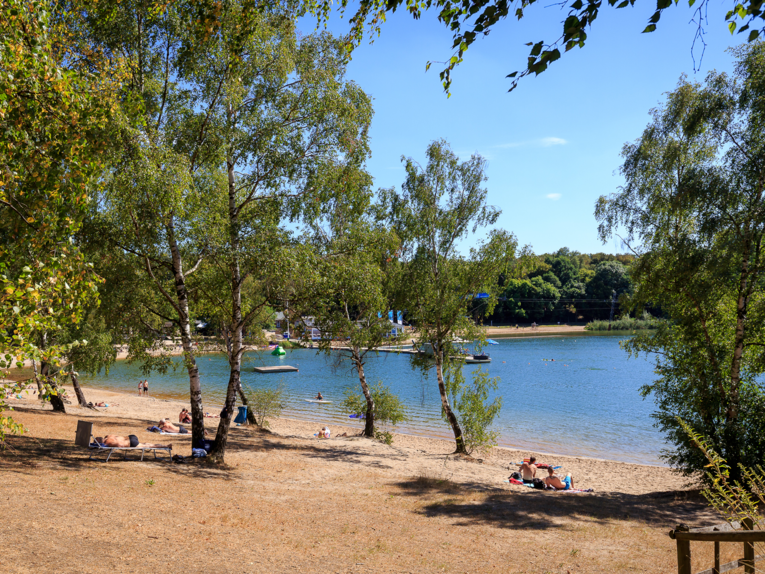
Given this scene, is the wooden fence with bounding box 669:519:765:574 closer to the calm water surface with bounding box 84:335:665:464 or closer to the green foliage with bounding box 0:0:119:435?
the green foliage with bounding box 0:0:119:435

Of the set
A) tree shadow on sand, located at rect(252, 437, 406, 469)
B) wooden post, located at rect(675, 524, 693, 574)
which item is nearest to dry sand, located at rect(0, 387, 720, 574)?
tree shadow on sand, located at rect(252, 437, 406, 469)

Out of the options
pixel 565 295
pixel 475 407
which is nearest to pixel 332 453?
pixel 475 407

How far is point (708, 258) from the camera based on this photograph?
13.0m

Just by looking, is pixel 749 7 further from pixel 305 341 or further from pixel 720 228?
pixel 305 341

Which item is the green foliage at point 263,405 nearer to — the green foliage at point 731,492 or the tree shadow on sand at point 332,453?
the tree shadow on sand at point 332,453

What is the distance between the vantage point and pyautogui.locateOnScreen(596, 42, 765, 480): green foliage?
12.6 meters

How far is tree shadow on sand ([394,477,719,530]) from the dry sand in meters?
0.05

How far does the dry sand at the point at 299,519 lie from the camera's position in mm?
6629

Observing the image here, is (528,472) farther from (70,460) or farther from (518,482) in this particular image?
(70,460)

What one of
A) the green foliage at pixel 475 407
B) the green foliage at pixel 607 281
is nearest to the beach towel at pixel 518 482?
the green foliage at pixel 475 407

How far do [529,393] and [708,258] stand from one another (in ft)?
96.0

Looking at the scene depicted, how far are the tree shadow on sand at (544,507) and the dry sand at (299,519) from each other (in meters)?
0.05

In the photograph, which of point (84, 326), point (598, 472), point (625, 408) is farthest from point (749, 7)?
point (625, 408)

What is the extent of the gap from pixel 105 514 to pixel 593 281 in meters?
123
